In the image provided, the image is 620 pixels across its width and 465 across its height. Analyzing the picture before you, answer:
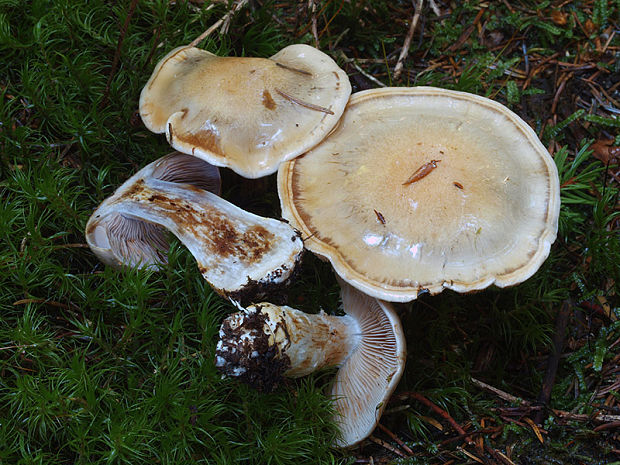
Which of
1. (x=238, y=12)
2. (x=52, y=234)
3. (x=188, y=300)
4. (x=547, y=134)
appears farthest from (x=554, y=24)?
(x=52, y=234)

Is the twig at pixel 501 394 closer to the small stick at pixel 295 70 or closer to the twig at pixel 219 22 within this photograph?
the small stick at pixel 295 70

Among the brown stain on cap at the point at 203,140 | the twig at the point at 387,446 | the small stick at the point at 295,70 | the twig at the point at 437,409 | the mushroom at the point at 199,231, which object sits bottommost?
the twig at the point at 387,446

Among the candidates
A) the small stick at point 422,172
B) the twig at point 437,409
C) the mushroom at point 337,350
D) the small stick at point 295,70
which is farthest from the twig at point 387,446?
the small stick at point 295,70

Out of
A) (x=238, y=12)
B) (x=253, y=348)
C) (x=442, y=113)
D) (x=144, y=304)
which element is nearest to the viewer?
(x=253, y=348)

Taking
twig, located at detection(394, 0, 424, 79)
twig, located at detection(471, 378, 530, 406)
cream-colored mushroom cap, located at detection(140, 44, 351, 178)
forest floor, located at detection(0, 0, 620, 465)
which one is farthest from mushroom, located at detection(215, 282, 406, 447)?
twig, located at detection(394, 0, 424, 79)

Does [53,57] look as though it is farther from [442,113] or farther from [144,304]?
[442,113]
